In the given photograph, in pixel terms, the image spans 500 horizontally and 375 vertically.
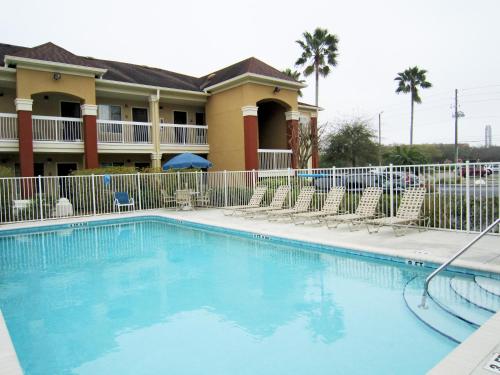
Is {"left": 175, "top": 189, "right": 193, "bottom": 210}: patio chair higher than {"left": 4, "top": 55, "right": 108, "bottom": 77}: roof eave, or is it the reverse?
{"left": 4, "top": 55, "right": 108, "bottom": 77}: roof eave

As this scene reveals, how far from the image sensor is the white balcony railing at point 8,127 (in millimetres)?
17047

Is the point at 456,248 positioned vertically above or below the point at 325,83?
below

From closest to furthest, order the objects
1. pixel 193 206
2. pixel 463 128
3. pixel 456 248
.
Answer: pixel 456 248
pixel 193 206
pixel 463 128

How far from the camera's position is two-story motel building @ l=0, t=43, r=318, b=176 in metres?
17.2

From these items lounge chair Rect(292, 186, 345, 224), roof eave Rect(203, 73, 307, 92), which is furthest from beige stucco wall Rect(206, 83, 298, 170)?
lounge chair Rect(292, 186, 345, 224)

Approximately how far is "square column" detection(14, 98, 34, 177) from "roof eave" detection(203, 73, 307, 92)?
936cm

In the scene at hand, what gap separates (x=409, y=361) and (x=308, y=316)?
1593mm

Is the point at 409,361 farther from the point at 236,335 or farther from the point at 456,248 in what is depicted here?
the point at 456,248

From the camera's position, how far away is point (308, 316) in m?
5.42

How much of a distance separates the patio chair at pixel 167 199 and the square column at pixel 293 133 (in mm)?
7519

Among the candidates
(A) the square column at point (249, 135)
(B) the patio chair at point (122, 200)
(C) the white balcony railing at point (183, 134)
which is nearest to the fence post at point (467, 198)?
(A) the square column at point (249, 135)

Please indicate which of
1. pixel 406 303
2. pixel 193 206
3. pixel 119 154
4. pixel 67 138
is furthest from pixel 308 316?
pixel 119 154

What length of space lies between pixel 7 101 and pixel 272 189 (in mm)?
13584

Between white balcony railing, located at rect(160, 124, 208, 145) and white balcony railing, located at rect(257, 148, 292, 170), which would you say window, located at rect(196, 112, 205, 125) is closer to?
white balcony railing, located at rect(160, 124, 208, 145)
